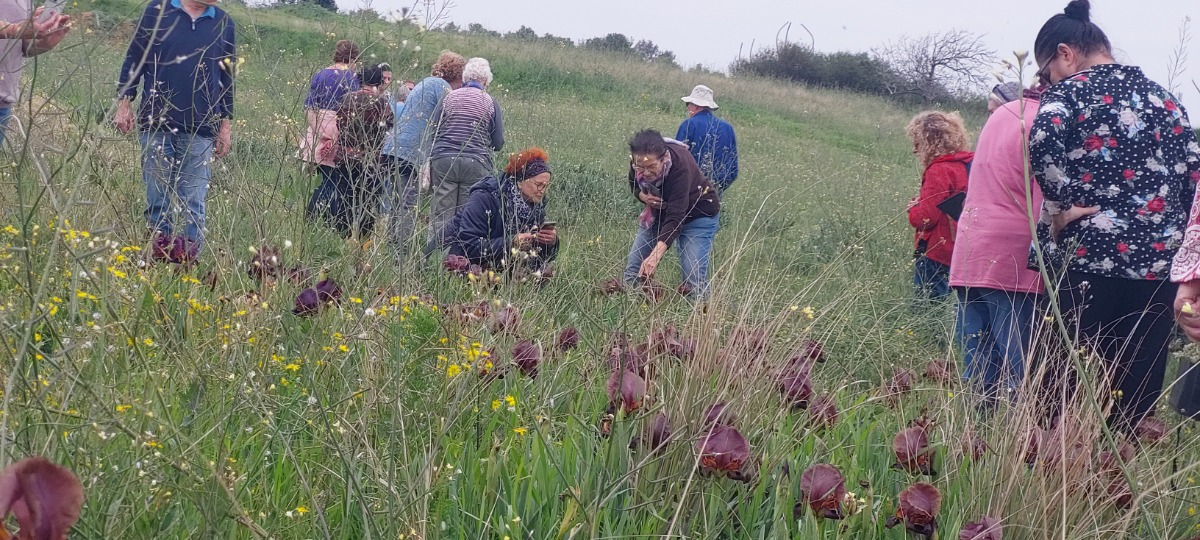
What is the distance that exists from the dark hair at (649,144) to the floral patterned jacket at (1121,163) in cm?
209

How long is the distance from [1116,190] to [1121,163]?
0.08 metres

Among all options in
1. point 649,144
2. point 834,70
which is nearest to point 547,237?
point 649,144

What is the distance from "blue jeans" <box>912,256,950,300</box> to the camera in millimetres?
4906

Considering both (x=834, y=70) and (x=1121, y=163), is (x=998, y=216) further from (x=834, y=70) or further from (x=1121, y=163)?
(x=834, y=70)

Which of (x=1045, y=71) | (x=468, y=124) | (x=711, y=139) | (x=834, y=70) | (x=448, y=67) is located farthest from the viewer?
(x=834, y=70)

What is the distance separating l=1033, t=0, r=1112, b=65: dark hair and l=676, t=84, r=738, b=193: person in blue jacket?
3067 millimetres

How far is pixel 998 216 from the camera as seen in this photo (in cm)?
345

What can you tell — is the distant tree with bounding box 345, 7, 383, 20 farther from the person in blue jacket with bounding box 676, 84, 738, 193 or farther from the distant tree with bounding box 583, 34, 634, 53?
the distant tree with bounding box 583, 34, 634, 53

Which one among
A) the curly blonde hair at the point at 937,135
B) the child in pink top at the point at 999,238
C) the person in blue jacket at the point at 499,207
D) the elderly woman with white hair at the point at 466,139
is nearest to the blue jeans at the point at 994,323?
the child in pink top at the point at 999,238

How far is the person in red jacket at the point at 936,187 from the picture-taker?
15.5ft

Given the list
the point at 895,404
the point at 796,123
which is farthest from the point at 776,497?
the point at 796,123

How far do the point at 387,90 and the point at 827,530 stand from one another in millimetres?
1431

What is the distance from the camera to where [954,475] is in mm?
2258

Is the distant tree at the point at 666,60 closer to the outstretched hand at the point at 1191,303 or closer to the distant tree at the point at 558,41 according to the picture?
the distant tree at the point at 558,41
